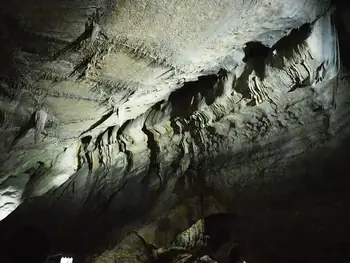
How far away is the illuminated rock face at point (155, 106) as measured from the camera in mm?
1866

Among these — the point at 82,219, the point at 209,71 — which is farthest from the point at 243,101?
the point at 82,219

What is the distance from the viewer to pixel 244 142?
2.69 metres

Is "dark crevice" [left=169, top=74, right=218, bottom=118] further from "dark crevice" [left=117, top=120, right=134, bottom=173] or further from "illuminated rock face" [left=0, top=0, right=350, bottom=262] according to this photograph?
"dark crevice" [left=117, top=120, right=134, bottom=173]

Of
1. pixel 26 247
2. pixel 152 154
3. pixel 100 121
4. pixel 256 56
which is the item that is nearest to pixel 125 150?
pixel 152 154

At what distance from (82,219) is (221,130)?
4.55 feet

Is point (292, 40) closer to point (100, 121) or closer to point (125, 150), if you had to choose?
point (100, 121)

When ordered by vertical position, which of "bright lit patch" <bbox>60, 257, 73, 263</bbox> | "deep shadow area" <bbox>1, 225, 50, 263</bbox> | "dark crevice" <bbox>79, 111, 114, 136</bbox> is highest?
"dark crevice" <bbox>79, 111, 114, 136</bbox>

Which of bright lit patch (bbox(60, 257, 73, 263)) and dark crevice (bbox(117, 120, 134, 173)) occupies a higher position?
dark crevice (bbox(117, 120, 134, 173))

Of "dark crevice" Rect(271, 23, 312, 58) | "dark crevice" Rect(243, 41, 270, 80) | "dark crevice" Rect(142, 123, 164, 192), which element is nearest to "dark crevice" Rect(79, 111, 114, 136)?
→ "dark crevice" Rect(142, 123, 164, 192)

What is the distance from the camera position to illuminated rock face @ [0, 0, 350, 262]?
187cm

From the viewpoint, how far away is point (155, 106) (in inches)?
118

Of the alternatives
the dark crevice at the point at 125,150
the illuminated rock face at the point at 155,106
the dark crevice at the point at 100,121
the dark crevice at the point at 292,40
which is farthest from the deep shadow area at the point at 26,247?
the dark crevice at the point at 292,40

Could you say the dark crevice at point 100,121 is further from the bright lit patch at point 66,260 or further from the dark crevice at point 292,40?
the dark crevice at point 292,40

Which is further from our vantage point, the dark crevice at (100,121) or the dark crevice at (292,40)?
the dark crevice at (100,121)
